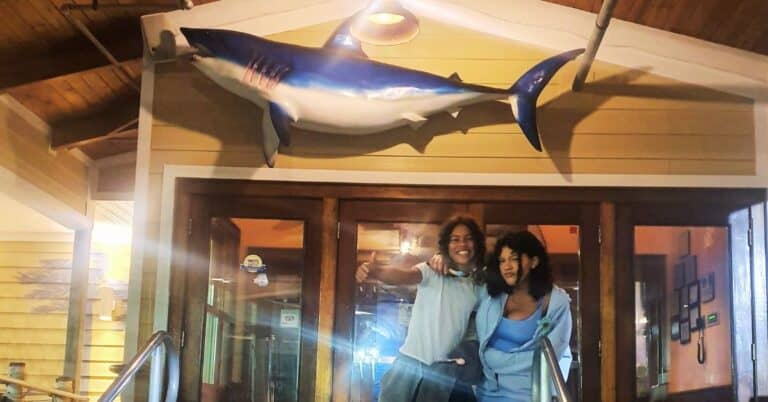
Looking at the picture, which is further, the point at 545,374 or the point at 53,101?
the point at 53,101

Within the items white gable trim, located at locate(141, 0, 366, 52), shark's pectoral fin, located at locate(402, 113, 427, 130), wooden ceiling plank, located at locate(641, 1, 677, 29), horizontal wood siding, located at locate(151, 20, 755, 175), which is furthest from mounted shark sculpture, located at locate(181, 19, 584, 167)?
wooden ceiling plank, located at locate(641, 1, 677, 29)

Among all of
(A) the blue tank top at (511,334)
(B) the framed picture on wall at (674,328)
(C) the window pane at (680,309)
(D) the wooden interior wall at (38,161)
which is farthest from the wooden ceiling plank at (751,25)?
(D) the wooden interior wall at (38,161)

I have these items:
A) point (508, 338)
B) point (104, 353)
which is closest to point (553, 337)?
point (508, 338)

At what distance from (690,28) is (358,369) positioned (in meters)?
2.48

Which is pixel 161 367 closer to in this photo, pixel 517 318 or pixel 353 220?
pixel 353 220

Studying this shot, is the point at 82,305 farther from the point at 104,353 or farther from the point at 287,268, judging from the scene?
the point at 287,268

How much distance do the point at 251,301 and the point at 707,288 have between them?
2371mm

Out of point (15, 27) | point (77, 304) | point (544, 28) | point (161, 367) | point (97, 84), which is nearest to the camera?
point (161, 367)

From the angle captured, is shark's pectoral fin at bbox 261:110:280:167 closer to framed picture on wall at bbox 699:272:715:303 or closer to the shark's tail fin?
the shark's tail fin

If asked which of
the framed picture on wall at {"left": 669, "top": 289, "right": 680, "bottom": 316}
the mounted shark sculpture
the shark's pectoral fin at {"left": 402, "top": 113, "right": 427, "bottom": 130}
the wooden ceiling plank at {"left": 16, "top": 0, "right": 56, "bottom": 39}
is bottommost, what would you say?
the framed picture on wall at {"left": 669, "top": 289, "right": 680, "bottom": 316}

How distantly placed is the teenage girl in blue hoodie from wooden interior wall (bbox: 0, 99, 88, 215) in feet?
10.8

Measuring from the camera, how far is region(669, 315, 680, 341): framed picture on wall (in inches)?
186

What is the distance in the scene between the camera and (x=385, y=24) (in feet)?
14.9

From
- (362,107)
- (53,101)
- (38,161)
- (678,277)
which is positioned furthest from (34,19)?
(678,277)
